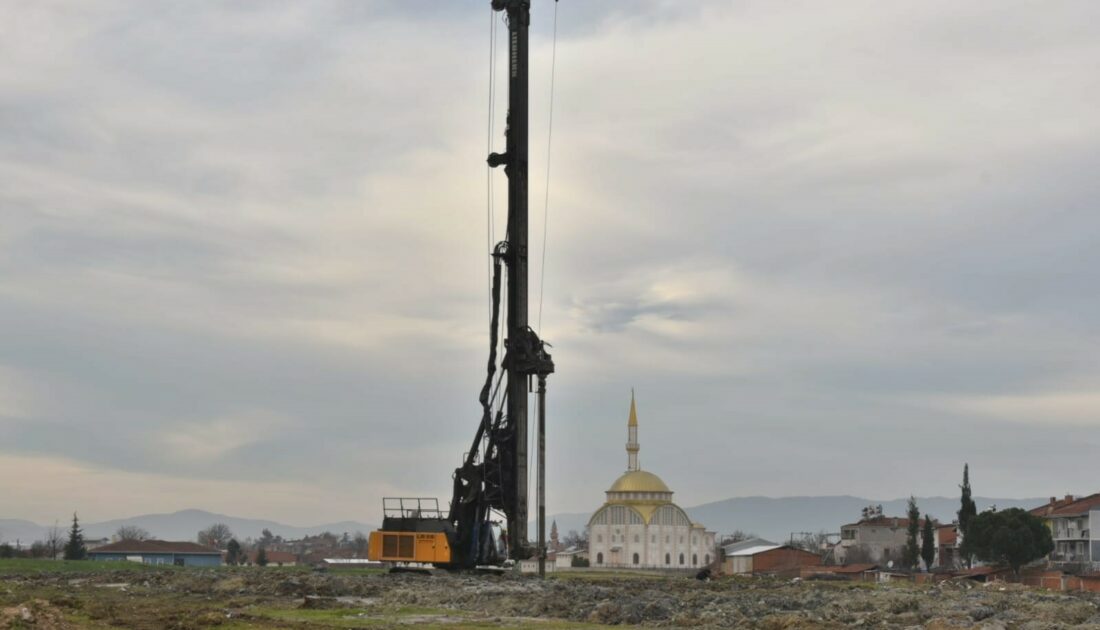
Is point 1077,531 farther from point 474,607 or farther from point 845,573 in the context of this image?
point 474,607

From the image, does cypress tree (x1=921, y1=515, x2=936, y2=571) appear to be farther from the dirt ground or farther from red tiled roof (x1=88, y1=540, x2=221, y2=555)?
the dirt ground

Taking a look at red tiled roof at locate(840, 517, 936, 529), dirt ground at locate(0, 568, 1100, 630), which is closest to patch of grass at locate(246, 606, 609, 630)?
dirt ground at locate(0, 568, 1100, 630)

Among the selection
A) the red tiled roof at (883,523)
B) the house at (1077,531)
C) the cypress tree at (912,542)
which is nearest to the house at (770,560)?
the cypress tree at (912,542)

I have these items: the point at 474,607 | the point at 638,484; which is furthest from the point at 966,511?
the point at 474,607

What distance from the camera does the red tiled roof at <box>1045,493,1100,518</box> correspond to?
4197 inches

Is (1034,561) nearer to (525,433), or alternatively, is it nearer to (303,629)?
(525,433)

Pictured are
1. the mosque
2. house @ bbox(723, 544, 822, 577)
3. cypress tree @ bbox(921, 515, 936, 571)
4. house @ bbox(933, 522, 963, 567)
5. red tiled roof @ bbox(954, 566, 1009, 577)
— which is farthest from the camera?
the mosque

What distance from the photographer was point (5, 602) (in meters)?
30.3

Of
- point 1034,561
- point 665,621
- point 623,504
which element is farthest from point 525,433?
point 623,504

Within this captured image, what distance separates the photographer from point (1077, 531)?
108 metres

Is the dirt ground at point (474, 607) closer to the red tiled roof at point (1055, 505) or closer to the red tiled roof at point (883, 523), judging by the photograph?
the red tiled roof at point (1055, 505)

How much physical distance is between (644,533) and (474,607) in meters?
131

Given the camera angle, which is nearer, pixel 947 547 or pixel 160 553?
pixel 160 553

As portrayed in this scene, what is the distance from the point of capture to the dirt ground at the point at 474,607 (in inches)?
1109
